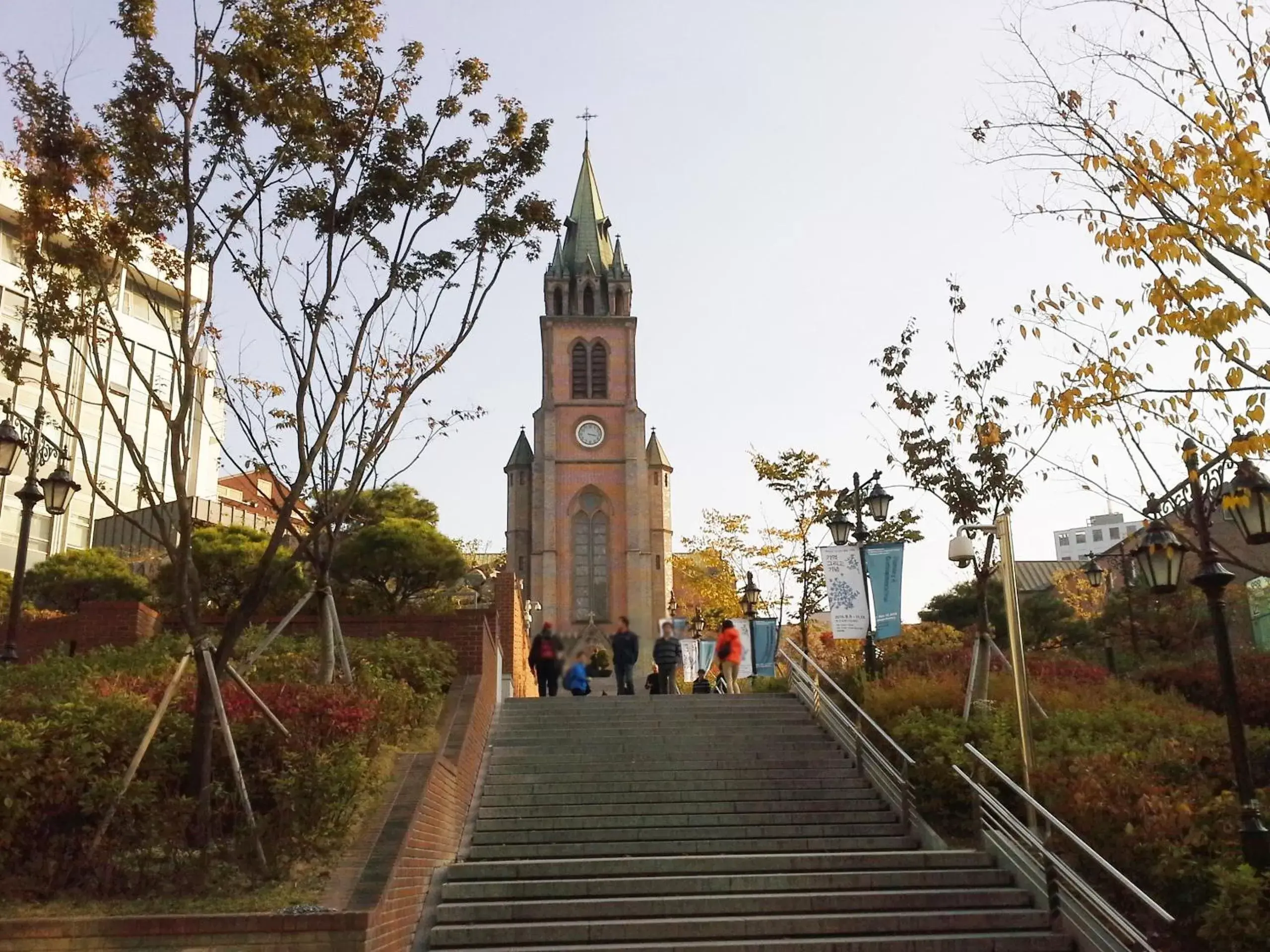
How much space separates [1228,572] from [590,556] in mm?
47942

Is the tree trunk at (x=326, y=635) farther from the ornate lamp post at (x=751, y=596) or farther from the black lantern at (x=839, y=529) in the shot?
the ornate lamp post at (x=751, y=596)

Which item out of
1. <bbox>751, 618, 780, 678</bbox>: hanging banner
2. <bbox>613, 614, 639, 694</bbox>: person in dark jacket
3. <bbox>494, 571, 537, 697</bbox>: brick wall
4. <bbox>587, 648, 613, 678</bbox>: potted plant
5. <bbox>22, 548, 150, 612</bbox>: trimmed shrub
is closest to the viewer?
<bbox>613, 614, 639, 694</bbox>: person in dark jacket

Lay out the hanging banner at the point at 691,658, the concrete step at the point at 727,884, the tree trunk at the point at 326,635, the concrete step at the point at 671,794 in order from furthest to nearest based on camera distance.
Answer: the hanging banner at the point at 691,658 → the tree trunk at the point at 326,635 → the concrete step at the point at 671,794 → the concrete step at the point at 727,884

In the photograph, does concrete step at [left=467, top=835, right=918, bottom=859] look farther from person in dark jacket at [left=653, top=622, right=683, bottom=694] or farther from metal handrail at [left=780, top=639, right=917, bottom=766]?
person in dark jacket at [left=653, top=622, right=683, bottom=694]

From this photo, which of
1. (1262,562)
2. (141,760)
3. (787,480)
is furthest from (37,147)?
(1262,562)

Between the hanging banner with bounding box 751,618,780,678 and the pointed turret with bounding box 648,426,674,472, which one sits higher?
the pointed turret with bounding box 648,426,674,472

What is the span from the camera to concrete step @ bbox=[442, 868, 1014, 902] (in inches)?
390

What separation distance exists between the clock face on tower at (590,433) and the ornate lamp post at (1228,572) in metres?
49.1

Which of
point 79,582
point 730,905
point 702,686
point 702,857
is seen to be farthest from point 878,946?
point 79,582

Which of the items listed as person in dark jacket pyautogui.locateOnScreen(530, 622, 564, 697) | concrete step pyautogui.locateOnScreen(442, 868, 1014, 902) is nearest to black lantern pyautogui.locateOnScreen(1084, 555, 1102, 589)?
concrete step pyautogui.locateOnScreen(442, 868, 1014, 902)

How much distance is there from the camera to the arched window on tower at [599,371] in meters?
60.3

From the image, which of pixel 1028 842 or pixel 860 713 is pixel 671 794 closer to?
pixel 860 713

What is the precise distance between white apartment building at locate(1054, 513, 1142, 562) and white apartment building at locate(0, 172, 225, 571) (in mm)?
103580

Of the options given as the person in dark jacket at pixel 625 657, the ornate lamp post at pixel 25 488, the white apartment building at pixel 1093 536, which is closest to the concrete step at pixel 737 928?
the person in dark jacket at pixel 625 657
